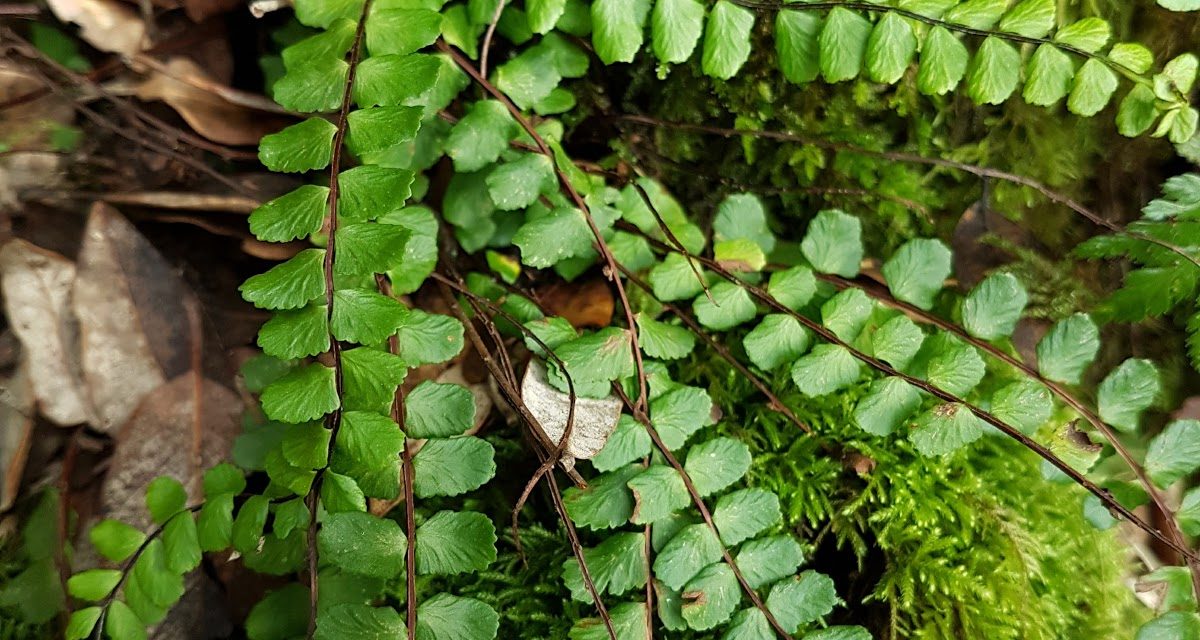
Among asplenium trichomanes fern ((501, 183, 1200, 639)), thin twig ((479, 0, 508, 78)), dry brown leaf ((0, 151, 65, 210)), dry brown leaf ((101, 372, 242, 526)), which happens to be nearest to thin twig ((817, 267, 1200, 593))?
asplenium trichomanes fern ((501, 183, 1200, 639))

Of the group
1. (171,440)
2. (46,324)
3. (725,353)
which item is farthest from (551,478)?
(46,324)

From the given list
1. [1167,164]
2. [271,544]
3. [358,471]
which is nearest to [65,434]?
[271,544]

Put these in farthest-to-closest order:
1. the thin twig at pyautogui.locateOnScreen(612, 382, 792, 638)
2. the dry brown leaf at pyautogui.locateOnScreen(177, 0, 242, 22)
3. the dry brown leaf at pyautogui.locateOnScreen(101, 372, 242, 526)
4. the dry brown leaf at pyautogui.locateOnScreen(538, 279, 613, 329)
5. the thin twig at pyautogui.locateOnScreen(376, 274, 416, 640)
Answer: the dry brown leaf at pyautogui.locateOnScreen(177, 0, 242, 22) < the dry brown leaf at pyautogui.locateOnScreen(101, 372, 242, 526) < the dry brown leaf at pyautogui.locateOnScreen(538, 279, 613, 329) < the thin twig at pyautogui.locateOnScreen(612, 382, 792, 638) < the thin twig at pyautogui.locateOnScreen(376, 274, 416, 640)

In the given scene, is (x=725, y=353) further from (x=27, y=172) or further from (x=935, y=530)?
(x=27, y=172)

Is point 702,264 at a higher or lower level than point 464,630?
higher

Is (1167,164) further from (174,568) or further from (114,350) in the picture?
(114,350)

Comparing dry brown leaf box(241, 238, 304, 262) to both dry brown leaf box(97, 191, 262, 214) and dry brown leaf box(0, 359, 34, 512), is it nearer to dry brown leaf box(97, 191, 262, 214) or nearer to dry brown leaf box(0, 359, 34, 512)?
dry brown leaf box(97, 191, 262, 214)
